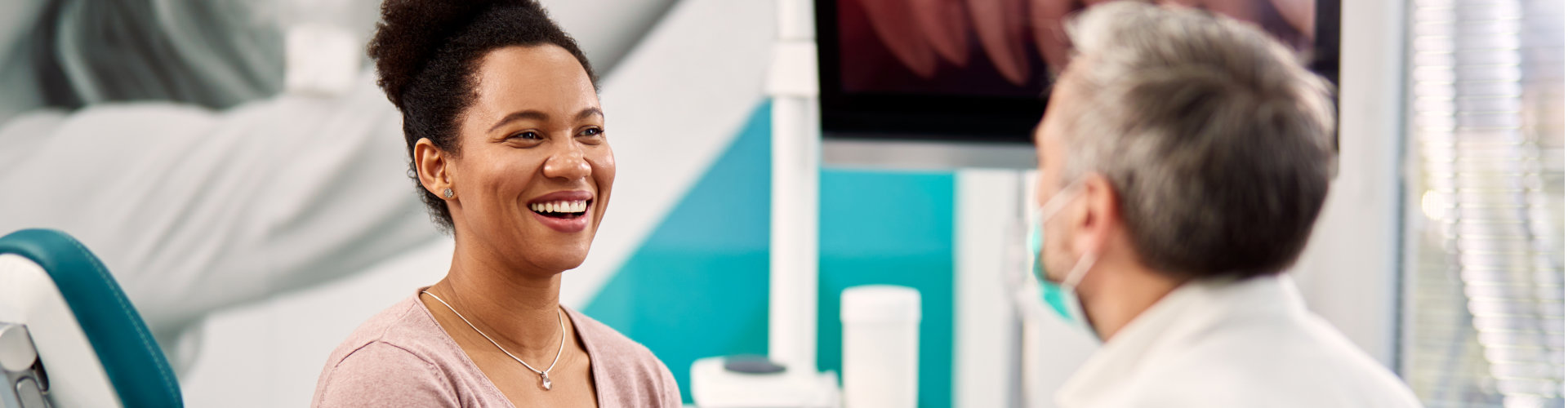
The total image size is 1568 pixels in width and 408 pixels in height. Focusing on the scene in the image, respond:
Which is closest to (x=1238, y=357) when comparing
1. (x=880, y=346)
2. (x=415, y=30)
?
(x=415, y=30)

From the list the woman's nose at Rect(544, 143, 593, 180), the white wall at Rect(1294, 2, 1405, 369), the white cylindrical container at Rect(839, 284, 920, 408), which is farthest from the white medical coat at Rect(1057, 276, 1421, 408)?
the white wall at Rect(1294, 2, 1405, 369)

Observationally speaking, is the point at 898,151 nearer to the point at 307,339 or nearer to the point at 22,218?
the point at 307,339

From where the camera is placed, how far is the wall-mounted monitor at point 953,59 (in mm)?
1702

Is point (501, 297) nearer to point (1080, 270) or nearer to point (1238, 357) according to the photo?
point (1080, 270)

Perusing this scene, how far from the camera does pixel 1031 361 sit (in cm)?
211

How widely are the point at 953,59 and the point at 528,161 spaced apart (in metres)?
0.88

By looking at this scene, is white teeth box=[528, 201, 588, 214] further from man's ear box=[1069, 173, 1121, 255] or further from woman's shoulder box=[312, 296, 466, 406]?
man's ear box=[1069, 173, 1121, 255]

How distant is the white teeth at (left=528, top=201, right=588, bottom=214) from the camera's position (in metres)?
1.15

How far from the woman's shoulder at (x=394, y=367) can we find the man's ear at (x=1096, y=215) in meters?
0.65

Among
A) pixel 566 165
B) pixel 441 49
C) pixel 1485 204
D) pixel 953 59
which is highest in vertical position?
pixel 441 49

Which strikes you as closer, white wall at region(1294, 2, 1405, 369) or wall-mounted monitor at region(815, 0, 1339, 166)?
wall-mounted monitor at region(815, 0, 1339, 166)

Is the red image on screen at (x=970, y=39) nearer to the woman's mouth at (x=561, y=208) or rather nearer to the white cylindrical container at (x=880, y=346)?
the white cylindrical container at (x=880, y=346)

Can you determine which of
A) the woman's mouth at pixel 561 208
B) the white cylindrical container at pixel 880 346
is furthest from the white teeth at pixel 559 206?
the white cylindrical container at pixel 880 346

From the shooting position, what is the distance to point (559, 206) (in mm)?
1151
